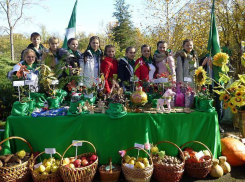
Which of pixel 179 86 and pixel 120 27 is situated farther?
pixel 120 27

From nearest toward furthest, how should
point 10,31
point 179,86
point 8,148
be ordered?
point 8,148 → point 179,86 → point 10,31

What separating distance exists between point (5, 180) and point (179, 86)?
2503 mm

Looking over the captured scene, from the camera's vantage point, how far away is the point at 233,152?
2.86m

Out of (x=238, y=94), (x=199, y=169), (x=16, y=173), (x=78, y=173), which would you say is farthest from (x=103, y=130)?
(x=238, y=94)

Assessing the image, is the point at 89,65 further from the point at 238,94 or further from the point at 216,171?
the point at 216,171

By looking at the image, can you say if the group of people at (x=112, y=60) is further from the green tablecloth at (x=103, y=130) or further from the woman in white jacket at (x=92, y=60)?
the green tablecloth at (x=103, y=130)

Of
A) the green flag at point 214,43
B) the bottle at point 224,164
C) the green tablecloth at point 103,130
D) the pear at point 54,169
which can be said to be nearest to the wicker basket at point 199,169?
the bottle at point 224,164

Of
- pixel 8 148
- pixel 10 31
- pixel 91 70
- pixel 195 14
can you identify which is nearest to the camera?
pixel 8 148

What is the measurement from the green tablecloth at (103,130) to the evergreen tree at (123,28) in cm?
2123

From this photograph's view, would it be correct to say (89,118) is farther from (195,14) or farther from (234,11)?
(195,14)

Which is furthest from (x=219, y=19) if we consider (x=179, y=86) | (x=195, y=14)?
(x=179, y=86)

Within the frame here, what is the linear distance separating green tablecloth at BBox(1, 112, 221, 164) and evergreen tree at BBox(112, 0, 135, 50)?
21226 millimetres

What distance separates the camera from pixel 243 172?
274cm

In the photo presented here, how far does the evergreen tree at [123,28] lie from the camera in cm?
2440
